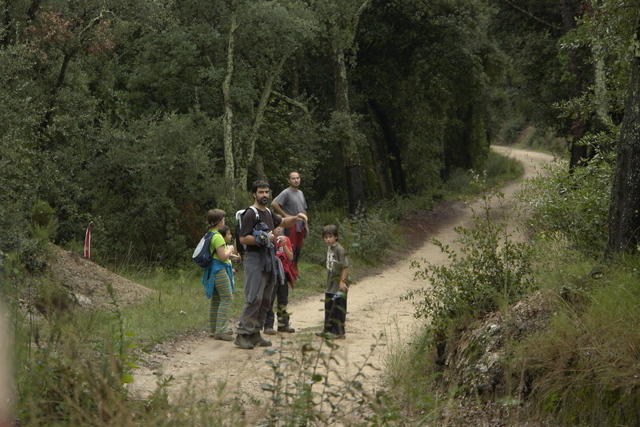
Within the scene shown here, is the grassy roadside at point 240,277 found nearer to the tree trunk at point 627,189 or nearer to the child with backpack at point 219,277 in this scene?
the child with backpack at point 219,277

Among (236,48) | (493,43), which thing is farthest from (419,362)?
(493,43)

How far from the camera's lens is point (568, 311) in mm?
7012

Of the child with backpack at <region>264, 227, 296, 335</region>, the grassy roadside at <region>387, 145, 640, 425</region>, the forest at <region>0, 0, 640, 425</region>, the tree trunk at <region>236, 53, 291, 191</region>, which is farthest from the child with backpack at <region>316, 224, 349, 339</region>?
the tree trunk at <region>236, 53, 291, 191</region>

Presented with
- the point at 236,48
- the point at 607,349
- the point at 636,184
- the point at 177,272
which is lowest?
the point at 177,272

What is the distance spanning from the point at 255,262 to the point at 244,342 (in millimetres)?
950

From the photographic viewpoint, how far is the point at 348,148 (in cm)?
2575

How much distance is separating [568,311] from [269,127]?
18.2m

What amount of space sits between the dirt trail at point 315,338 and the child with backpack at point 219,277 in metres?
0.26

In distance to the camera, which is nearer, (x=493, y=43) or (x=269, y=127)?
(x=269, y=127)

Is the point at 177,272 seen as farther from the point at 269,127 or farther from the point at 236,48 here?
the point at 269,127

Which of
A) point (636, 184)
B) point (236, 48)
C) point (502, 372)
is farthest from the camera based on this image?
point (236, 48)

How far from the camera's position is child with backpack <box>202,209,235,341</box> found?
1059 centimetres

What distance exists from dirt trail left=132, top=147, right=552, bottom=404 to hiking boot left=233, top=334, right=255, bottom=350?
76mm

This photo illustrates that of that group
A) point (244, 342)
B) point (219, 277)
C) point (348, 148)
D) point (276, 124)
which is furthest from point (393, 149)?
point (244, 342)
